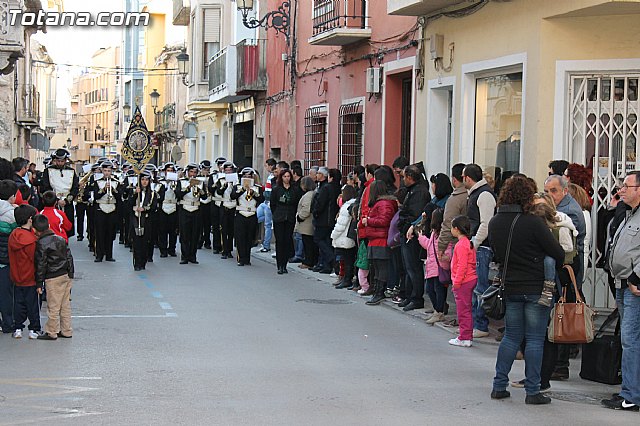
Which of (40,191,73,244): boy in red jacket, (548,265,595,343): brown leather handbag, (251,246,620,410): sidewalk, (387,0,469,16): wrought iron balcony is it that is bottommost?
(251,246,620,410): sidewalk

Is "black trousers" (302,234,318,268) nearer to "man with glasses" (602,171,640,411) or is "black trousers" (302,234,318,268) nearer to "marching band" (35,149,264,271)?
"marching band" (35,149,264,271)

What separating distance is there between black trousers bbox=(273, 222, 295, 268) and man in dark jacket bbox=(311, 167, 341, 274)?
20.8 inches

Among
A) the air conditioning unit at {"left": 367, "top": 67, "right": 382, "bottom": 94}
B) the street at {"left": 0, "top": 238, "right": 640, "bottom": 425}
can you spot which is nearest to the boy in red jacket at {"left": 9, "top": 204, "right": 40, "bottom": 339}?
the street at {"left": 0, "top": 238, "right": 640, "bottom": 425}

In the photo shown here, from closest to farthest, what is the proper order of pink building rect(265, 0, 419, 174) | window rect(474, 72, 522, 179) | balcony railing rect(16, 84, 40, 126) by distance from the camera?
1. window rect(474, 72, 522, 179)
2. pink building rect(265, 0, 419, 174)
3. balcony railing rect(16, 84, 40, 126)

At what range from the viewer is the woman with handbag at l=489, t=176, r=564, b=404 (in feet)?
27.8

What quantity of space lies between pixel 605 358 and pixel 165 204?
1409 centimetres

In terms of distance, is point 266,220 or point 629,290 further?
point 266,220

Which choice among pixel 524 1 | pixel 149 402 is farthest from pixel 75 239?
pixel 149 402

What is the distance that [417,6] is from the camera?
53.7 feet

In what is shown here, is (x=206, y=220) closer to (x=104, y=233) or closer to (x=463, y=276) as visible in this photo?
(x=104, y=233)

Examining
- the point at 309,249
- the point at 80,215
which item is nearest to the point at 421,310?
the point at 309,249

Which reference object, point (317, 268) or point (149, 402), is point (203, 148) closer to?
point (317, 268)

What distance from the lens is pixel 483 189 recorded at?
472 inches

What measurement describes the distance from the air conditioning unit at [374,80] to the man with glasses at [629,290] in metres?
11.4
